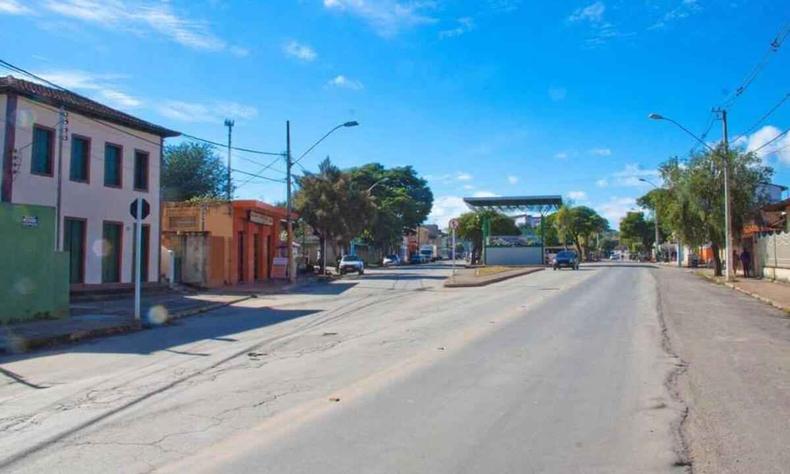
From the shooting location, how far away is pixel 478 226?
88938 mm

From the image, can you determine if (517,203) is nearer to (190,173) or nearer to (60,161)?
(190,173)

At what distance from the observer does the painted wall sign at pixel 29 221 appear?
15.8 metres

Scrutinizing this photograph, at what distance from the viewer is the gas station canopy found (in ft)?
258

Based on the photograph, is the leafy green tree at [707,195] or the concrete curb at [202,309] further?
the leafy green tree at [707,195]

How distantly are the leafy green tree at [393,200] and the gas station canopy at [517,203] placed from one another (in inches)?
290

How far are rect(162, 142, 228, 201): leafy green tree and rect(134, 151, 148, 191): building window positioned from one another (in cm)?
2447

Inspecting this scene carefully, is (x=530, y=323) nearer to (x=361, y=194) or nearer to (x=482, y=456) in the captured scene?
(x=482, y=456)

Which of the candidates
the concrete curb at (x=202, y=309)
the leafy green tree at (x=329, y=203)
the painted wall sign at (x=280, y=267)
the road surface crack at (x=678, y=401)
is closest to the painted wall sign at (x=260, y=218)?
the painted wall sign at (x=280, y=267)

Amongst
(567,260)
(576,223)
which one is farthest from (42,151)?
(576,223)

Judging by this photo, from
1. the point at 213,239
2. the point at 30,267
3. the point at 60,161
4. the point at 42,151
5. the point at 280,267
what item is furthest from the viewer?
the point at 280,267

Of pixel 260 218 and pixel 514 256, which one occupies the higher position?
pixel 260 218

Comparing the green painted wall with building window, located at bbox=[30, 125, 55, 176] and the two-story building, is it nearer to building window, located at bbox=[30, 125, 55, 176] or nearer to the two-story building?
the two-story building

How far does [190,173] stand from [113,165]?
94.4ft

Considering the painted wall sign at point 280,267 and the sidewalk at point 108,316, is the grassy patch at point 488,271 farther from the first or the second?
the sidewalk at point 108,316
